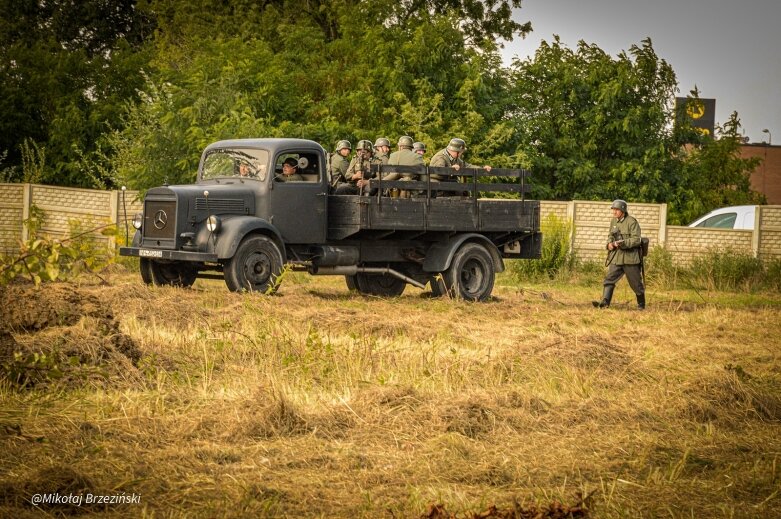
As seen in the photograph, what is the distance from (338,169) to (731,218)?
35.4 ft

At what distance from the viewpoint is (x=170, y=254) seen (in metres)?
15.3

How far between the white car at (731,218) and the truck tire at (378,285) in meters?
8.63

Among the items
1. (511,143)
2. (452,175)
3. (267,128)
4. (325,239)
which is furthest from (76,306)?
(511,143)

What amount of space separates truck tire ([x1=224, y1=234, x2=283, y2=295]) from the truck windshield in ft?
3.55

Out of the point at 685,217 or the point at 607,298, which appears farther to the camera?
the point at 685,217

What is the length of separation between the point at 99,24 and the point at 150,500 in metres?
41.2

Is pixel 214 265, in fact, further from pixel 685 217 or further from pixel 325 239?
pixel 685 217

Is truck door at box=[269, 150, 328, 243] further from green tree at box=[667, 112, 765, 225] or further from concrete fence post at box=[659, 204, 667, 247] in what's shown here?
green tree at box=[667, 112, 765, 225]

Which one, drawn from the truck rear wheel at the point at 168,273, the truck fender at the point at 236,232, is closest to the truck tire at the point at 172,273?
the truck rear wheel at the point at 168,273

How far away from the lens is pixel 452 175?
16.9 metres

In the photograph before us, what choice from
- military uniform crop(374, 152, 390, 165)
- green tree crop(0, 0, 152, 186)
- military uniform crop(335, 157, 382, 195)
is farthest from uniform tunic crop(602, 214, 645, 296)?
green tree crop(0, 0, 152, 186)

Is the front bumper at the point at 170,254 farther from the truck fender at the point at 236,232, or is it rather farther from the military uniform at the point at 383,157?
the military uniform at the point at 383,157

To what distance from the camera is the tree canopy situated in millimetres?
25469

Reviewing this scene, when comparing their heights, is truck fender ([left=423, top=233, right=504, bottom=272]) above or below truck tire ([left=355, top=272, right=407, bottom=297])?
above
